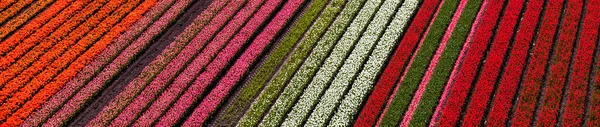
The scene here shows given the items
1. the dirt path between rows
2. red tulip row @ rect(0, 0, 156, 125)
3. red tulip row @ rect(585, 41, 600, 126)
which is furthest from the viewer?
red tulip row @ rect(0, 0, 156, 125)

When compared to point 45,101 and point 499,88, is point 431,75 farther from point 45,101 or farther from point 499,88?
point 45,101

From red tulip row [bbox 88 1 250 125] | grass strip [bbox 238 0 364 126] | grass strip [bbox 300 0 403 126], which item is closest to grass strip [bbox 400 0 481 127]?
grass strip [bbox 300 0 403 126]

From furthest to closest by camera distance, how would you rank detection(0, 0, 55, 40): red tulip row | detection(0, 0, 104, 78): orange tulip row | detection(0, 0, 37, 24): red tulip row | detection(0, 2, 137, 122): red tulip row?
detection(0, 0, 37, 24): red tulip row → detection(0, 0, 55, 40): red tulip row → detection(0, 0, 104, 78): orange tulip row → detection(0, 2, 137, 122): red tulip row

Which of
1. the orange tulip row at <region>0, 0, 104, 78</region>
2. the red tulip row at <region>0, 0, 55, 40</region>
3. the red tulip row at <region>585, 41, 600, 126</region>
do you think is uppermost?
the red tulip row at <region>0, 0, 55, 40</region>

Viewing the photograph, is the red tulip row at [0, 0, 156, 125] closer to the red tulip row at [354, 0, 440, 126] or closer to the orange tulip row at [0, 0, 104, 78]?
the orange tulip row at [0, 0, 104, 78]

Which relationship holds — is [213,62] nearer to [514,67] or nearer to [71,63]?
[71,63]

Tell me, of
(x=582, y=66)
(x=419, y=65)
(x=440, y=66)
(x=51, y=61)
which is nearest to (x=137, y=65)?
(x=51, y=61)

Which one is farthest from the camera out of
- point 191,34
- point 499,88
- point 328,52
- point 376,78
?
point 191,34

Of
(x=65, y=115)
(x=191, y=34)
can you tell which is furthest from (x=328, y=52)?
(x=65, y=115)
